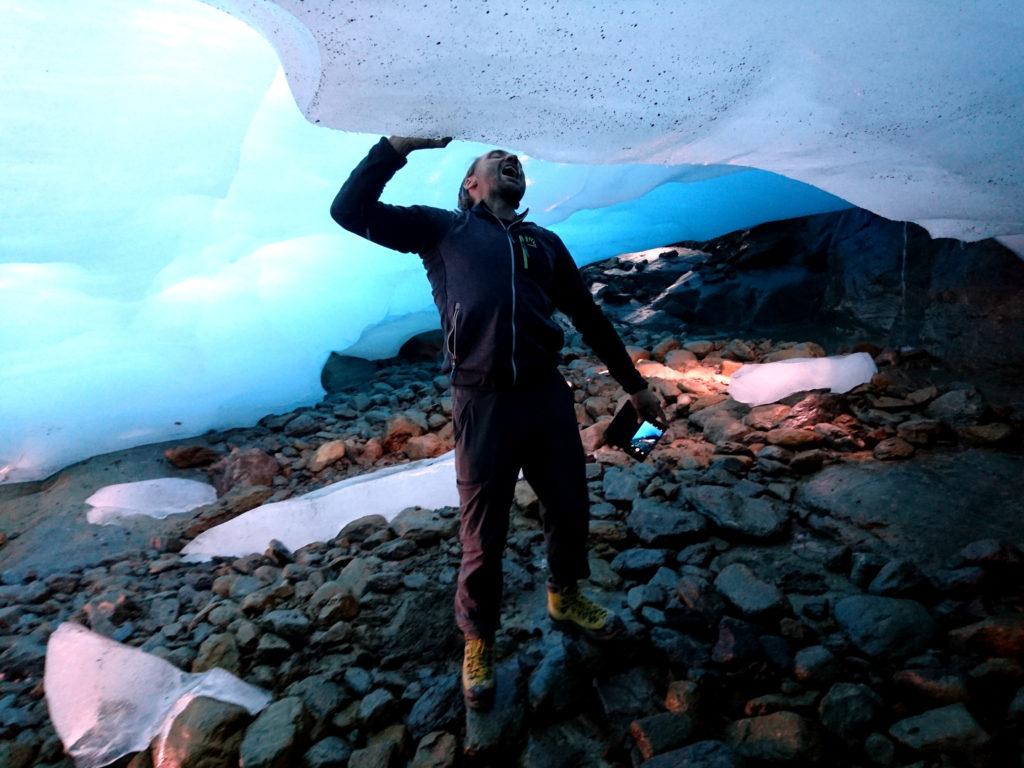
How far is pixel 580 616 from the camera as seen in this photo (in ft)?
5.87

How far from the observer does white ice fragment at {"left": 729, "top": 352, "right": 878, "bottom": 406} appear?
3.62 meters

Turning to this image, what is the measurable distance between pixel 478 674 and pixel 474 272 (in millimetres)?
1146

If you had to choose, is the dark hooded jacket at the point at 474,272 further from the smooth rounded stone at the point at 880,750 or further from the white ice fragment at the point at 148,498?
the white ice fragment at the point at 148,498

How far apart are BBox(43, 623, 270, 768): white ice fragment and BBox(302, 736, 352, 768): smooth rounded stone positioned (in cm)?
25

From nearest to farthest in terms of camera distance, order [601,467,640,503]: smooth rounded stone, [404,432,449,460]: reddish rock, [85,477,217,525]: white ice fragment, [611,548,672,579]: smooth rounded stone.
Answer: [611,548,672,579]: smooth rounded stone < [601,467,640,503]: smooth rounded stone < [85,477,217,525]: white ice fragment < [404,432,449,460]: reddish rock

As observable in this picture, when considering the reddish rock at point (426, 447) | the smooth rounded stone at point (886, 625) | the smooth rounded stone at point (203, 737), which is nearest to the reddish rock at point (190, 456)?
the reddish rock at point (426, 447)

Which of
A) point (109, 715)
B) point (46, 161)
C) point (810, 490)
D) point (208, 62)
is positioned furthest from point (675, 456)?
point (46, 161)

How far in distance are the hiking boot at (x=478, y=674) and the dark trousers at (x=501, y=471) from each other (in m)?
0.04

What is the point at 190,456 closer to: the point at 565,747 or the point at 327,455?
the point at 327,455

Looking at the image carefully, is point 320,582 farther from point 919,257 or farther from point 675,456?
point 919,257

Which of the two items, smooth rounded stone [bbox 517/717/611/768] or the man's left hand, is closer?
smooth rounded stone [bbox 517/717/611/768]

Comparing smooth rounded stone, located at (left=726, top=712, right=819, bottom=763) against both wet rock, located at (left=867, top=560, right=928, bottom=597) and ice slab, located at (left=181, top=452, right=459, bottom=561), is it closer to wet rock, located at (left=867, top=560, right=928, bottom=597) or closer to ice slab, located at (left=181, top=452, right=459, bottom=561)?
wet rock, located at (left=867, top=560, right=928, bottom=597)

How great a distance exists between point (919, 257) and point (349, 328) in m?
4.65

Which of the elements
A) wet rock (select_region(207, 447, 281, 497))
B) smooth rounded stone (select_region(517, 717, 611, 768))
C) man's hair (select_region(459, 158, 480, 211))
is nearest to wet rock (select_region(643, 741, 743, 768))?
smooth rounded stone (select_region(517, 717, 611, 768))
